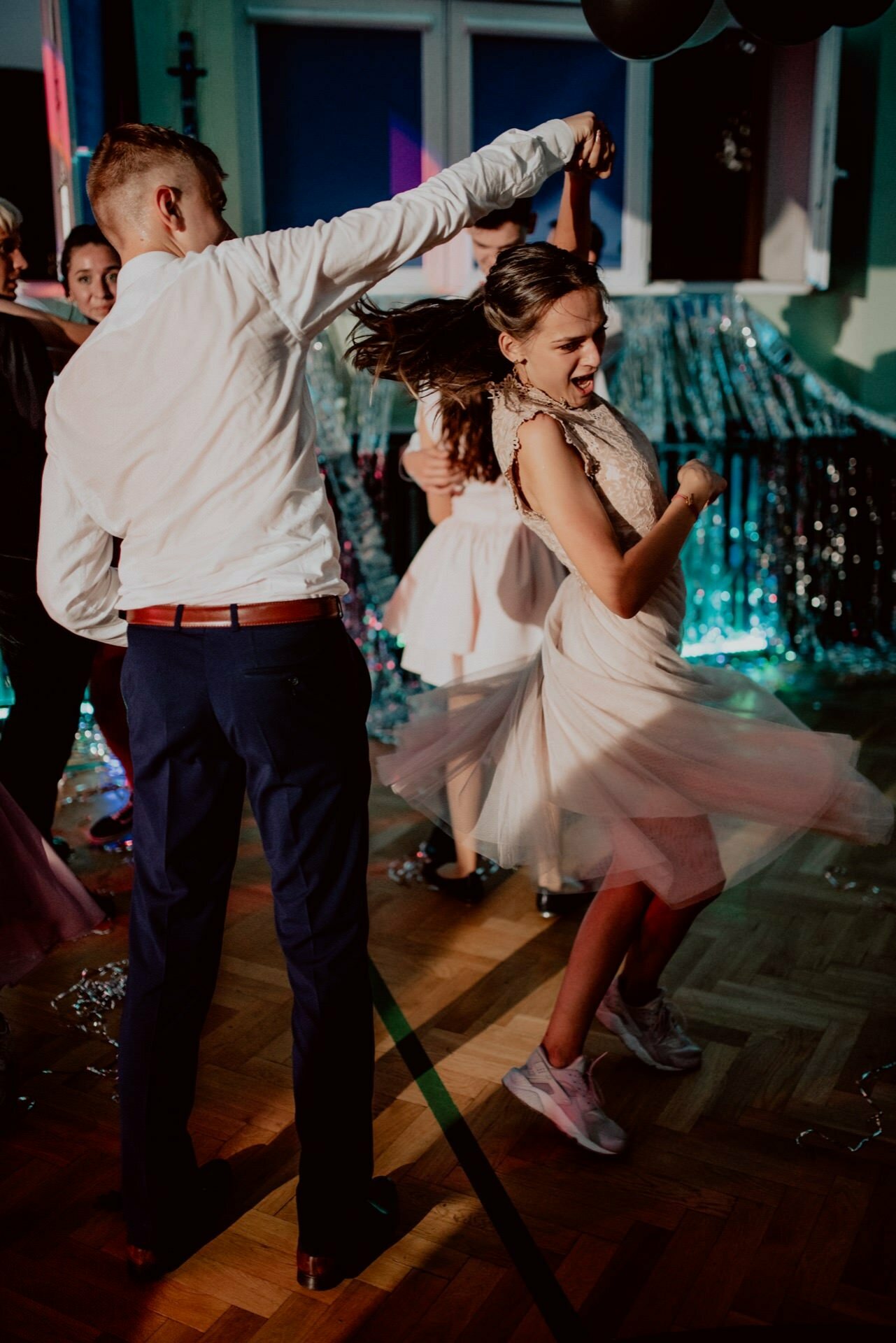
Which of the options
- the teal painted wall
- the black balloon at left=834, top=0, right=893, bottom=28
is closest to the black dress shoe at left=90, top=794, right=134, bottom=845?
the black balloon at left=834, top=0, right=893, bottom=28

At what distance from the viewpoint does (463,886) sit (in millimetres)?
2762

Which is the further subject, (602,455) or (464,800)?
(464,800)

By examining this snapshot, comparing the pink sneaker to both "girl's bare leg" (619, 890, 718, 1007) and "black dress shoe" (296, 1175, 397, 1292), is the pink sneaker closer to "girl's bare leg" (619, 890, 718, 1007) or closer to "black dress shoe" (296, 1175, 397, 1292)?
"girl's bare leg" (619, 890, 718, 1007)

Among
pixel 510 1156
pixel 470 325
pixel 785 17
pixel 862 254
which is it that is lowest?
pixel 510 1156

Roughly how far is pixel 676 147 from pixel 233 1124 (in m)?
4.16

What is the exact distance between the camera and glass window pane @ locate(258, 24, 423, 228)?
4227mm

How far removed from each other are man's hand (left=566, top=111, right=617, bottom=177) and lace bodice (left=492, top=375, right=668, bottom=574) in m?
0.33

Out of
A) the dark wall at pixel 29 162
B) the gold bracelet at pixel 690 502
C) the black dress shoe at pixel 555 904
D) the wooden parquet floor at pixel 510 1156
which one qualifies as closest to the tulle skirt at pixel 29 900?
the wooden parquet floor at pixel 510 1156

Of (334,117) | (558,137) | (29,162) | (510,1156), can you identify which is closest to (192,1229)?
(510,1156)

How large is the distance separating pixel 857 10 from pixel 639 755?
176cm

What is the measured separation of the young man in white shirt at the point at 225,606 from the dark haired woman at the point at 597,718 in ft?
1.05

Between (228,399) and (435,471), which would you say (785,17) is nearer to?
(435,471)

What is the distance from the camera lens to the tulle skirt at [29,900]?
192 cm

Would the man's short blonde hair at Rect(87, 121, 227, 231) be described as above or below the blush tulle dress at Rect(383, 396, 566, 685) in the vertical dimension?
above
